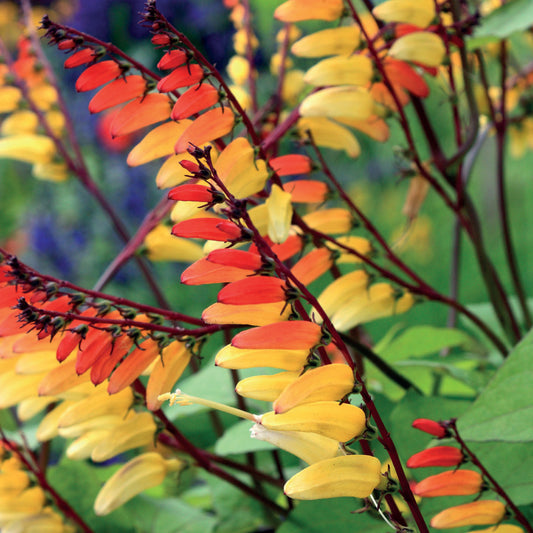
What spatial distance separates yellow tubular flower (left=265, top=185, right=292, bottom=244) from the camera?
12.0 inches

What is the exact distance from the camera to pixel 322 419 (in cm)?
25

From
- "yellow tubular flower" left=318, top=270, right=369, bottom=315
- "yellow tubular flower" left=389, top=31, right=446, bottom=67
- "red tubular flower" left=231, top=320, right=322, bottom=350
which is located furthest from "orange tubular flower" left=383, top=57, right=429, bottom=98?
"red tubular flower" left=231, top=320, right=322, bottom=350

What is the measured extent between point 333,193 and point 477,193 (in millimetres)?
1852

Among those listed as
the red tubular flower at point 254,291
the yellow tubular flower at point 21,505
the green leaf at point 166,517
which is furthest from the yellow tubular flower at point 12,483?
the red tubular flower at point 254,291

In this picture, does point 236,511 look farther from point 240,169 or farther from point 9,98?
point 9,98

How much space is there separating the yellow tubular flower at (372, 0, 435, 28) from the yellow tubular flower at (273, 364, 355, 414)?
0.77 ft

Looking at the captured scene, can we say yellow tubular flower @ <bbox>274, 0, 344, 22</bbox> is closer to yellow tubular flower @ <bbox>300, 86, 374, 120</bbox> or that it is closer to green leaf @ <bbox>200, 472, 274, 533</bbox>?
yellow tubular flower @ <bbox>300, 86, 374, 120</bbox>

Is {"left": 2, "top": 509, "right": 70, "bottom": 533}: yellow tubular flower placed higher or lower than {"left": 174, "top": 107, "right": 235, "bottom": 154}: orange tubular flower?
lower

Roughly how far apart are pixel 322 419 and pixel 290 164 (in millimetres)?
159

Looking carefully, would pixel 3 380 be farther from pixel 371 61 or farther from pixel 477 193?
pixel 477 193

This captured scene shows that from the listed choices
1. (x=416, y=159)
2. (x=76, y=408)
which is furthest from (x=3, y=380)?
(x=416, y=159)

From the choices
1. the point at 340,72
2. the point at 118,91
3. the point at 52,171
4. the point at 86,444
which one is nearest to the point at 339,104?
the point at 340,72

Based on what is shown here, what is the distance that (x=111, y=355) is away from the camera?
11.3 inches

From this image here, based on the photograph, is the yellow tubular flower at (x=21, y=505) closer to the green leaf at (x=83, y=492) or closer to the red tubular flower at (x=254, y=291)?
the green leaf at (x=83, y=492)
